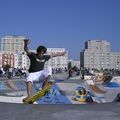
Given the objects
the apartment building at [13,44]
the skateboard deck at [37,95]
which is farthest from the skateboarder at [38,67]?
the apartment building at [13,44]

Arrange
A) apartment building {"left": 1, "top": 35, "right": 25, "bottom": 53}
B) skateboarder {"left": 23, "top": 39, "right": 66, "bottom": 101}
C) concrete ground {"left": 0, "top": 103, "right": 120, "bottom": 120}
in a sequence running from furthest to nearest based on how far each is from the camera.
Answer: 1. apartment building {"left": 1, "top": 35, "right": 25, "bottom": 53}
2. skateboarder {"left": 23, "top": 39, "right": 66, "bottom": 101}
3. concrete ground {"left": 0, "top": 103, "right": 120, "bottom": 120}

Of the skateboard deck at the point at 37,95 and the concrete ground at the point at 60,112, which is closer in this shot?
the concrete ground at the point at 60,112

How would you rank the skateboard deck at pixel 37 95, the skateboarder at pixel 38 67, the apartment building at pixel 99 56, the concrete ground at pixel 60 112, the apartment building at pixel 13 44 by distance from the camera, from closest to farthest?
1. the concrete ground at pixel 60 112
2. the skateboard deck at pixel 37 95
3. the skateboarder at pixel 38 67
4. the apartment building at pixel 99 56
5. the apartment building at pixel 13 44

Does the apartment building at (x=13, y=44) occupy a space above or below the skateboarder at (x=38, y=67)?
above

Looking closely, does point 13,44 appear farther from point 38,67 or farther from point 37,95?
point 37,95

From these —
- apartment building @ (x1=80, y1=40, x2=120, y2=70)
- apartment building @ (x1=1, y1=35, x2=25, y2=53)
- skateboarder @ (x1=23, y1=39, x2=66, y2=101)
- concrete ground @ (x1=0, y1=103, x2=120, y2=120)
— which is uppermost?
apartment building @ (x1=1, y1=35, x2=25, y2=53)

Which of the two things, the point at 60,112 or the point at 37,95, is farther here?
the point at 37,95

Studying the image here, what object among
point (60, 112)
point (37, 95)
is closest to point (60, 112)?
point (60, 112)

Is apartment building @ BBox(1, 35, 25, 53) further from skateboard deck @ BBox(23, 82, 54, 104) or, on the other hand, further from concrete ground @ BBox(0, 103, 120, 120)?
concrete ground @ BBox(0, 103, 120, 120)

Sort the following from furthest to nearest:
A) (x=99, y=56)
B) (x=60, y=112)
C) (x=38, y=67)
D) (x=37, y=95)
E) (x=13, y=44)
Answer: (x=13, y=44) < (x=99, y=56) < (x=38, y=67) < (x=37, y=95) < (x=60, y=112)

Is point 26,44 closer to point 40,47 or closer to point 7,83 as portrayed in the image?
point 40,47

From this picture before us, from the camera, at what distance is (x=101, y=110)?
445cm

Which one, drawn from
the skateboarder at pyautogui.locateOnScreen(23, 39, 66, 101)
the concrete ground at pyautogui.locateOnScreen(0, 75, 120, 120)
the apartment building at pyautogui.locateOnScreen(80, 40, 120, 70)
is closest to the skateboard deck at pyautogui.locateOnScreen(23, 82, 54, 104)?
the skateboarder at pyautogui.locateOnScreen(23, 39, 66, 101)

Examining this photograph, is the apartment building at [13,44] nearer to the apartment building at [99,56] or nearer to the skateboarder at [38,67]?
the apartment building at [99,56]
